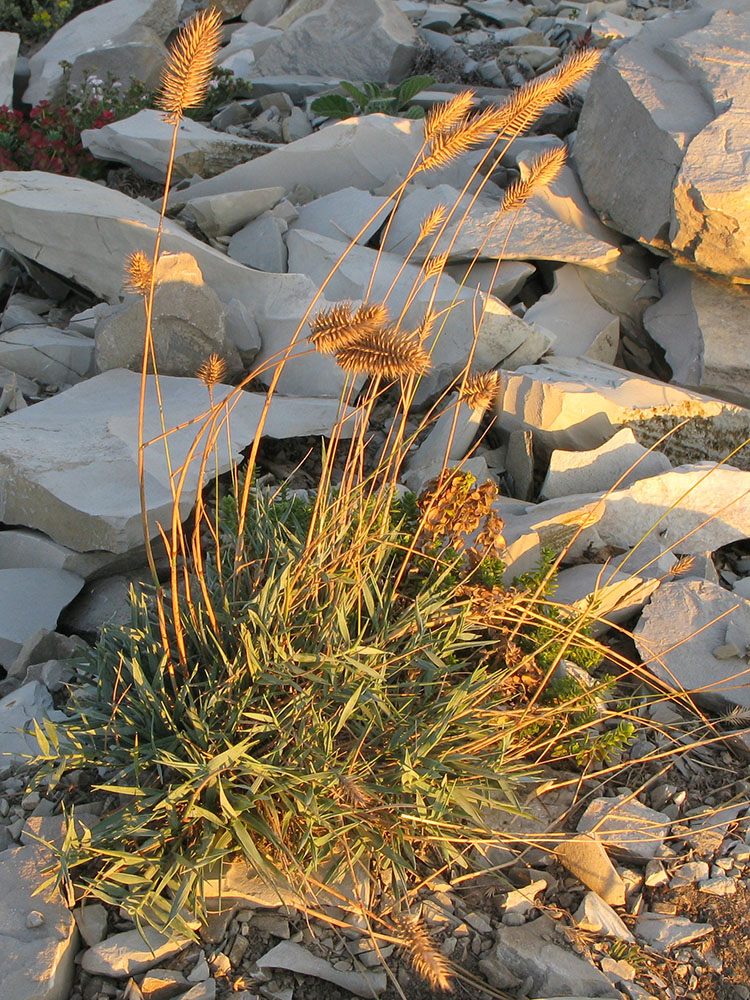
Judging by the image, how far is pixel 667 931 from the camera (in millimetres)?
2494

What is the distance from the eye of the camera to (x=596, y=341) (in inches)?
198

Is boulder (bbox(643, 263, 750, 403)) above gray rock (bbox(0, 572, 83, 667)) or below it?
above

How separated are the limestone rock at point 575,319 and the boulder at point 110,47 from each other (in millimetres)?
4696

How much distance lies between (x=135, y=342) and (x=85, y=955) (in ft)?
9.19

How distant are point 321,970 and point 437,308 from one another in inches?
119

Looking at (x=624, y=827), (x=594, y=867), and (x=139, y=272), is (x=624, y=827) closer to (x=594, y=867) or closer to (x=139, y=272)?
(x=594, y=867)

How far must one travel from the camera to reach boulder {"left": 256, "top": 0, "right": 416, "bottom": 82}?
8.17 meters

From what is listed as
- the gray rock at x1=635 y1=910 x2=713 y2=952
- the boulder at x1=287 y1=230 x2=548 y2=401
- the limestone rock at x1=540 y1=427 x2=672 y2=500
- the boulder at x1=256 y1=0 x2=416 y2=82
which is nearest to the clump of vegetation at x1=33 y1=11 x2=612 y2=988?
the gray rock at x1=635 y1=910 x2=713 y2=952

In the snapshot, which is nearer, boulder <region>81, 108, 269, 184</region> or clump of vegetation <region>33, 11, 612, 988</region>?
clump of vegetation <region>33, 11, 612, 988</region>

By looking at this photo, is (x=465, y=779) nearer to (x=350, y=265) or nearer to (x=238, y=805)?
(x=238, y=805)

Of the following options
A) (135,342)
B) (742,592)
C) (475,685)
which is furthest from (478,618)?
(135,342)

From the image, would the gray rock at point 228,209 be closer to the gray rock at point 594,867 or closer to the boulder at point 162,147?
the boulder at point 162,147

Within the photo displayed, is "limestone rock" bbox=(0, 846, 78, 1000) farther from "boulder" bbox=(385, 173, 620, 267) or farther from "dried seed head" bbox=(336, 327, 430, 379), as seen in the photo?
"boulder" bbox=(385, 173, 620, 267)

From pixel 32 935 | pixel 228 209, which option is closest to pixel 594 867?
pixel 32 935
